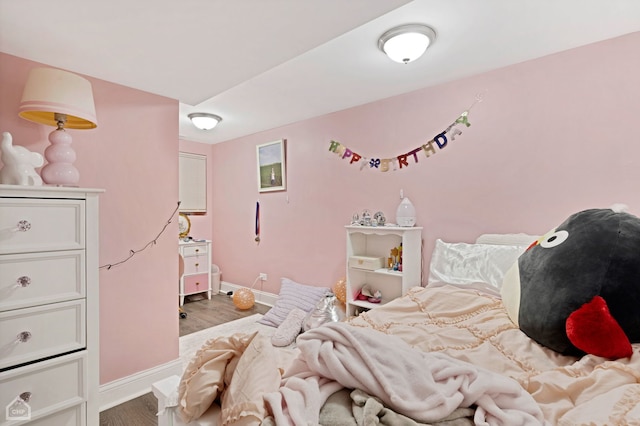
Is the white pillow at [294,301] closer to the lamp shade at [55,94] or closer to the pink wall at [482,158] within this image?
the pink wall at [482,158]

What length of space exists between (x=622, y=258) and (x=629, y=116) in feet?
3.62

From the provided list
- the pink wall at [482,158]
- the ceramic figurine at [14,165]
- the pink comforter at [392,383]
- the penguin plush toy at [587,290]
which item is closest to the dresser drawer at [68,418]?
the ceramic figurine at [14,165]

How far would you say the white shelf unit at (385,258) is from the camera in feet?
8.41

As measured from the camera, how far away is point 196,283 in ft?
13.8

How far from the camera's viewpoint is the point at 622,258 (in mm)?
1311

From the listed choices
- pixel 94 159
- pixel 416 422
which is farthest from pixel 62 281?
pixel 416 422

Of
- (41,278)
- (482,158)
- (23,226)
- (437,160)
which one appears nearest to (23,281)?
(41,278)

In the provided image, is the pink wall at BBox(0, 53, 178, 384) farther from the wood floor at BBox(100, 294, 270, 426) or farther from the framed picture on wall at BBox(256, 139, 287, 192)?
the framed picture on wall at BBox(256, 139, 287, 192)

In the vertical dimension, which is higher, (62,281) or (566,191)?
(566,191)

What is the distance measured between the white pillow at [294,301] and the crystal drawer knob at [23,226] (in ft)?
7.50

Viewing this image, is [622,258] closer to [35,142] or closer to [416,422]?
[416,422]

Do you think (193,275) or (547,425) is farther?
(193,275)

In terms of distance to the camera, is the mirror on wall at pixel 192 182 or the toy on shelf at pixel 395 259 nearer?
the toy on shelf at pixel 395 259

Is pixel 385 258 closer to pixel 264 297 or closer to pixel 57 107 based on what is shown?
pixel 264 297
